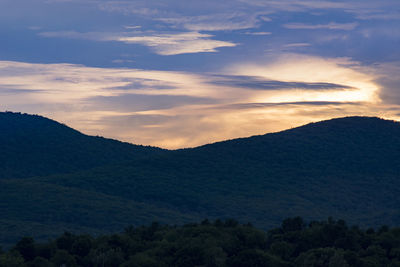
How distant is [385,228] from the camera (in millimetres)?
108250

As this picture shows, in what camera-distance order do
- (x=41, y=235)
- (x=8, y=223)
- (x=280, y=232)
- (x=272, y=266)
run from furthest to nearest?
(x=8, y=223), (x=41, y=235), (x=280, y=232), (x=272, y=266)

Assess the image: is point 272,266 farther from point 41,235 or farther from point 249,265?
point 41,235

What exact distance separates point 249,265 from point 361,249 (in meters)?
18.3

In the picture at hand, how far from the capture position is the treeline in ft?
278

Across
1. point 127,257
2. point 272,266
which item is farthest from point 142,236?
point 272,266

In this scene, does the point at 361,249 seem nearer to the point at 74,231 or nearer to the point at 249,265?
the point at 249,265

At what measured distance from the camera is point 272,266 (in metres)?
82.9

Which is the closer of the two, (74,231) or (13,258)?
(13,258)

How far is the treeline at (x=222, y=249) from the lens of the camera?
84.8 meters

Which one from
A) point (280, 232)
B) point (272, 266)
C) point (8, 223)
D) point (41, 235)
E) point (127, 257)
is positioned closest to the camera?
point (272, 266)

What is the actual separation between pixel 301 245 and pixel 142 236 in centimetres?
2458

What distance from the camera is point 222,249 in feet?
305

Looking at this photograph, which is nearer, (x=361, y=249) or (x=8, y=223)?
(x=361, y=249)

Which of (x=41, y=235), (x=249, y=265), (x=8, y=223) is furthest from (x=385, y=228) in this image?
(x=8, y=223)
